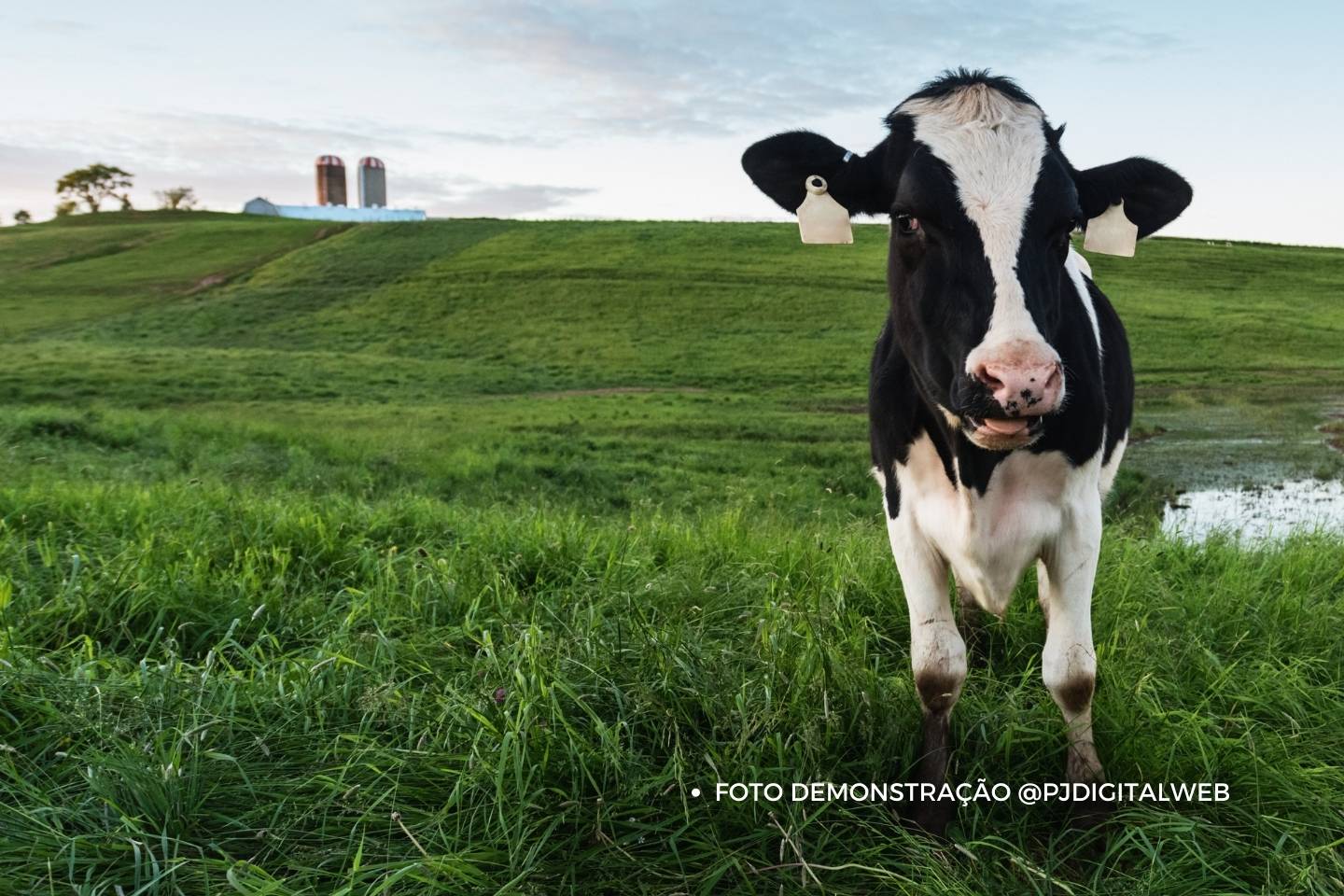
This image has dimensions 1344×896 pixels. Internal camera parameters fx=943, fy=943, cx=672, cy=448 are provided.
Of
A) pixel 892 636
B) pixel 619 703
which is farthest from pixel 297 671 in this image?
pixel 892 636

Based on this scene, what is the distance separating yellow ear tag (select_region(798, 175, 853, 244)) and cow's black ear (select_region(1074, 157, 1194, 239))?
2.71 feet

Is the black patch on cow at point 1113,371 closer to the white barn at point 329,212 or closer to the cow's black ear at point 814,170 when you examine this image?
the cow's black ear at point 814,170

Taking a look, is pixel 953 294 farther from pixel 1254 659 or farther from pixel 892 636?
pixel 1254 659

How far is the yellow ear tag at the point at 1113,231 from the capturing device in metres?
3.50

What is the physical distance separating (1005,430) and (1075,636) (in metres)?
1.06

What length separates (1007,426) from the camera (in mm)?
2541

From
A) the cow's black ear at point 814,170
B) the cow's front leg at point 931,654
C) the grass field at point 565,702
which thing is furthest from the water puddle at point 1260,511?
the cow's black ear at point 814,170

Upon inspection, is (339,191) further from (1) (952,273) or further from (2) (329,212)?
(1) (952,273)

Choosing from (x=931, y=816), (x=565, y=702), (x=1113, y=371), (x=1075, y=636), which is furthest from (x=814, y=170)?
(x=931, y=816)

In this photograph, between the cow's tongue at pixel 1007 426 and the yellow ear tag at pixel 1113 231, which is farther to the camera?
the yellow ear tag at pixel 1113 231

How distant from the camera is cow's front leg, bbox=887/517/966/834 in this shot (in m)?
3.13

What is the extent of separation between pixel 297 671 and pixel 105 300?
39.9 metres

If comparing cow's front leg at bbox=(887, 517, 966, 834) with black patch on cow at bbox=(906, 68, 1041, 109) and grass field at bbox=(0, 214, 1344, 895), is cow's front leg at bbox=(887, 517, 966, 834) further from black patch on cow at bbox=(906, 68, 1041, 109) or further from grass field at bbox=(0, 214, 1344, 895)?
black patch on cow at bbox=(906, 68, 1041, 109)

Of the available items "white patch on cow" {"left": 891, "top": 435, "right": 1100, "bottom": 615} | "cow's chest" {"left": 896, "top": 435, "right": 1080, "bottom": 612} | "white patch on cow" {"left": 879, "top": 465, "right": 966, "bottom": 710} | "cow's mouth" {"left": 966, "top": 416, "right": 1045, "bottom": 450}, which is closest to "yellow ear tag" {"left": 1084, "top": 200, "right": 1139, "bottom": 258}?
"white patch on cow" {"left": 891, "top": 435, "right": 1100, "bottom": 615}
